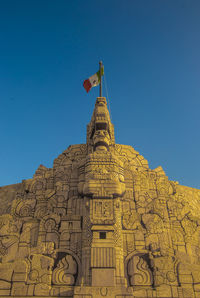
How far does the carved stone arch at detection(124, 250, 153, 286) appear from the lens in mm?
9141

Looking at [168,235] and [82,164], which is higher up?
[82,164]

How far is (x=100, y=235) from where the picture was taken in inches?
379

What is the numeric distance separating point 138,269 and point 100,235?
1.93m

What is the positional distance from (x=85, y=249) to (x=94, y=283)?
126 centimetres

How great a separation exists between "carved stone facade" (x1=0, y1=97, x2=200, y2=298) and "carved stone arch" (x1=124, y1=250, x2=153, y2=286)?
3 centimetres

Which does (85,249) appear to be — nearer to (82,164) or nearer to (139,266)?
(139,266)

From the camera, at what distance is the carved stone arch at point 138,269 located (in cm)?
914

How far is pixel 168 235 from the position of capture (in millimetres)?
10523

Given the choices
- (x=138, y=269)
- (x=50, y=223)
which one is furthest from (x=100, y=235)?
(x=50, y=223)

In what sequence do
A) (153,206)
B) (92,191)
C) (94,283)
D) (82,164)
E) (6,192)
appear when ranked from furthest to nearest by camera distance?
(6,192) < (82,164) < (153,206) < (92,191) < (94,283)

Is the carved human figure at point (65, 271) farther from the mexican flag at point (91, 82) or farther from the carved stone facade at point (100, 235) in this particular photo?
the mexican flag at point (91, 82)

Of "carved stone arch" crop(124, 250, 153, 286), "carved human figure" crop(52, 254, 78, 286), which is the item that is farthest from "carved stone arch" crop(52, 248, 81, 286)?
"carved stone arch" crop(124, 250, 153, 286)

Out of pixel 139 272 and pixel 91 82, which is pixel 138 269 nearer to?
pixel 139 272

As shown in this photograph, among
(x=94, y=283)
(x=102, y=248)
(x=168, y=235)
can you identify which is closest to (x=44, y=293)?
(x=94, y=283)
